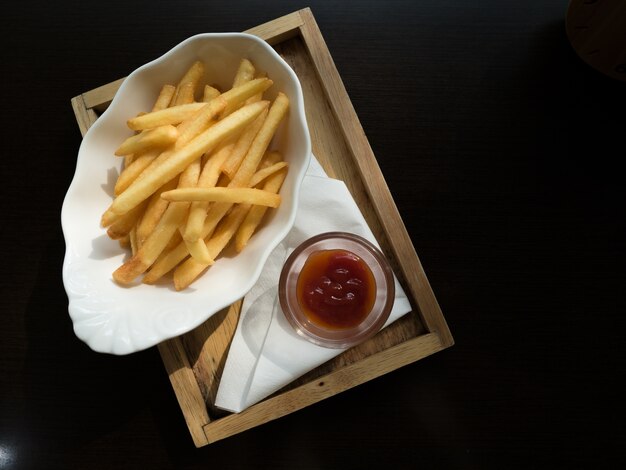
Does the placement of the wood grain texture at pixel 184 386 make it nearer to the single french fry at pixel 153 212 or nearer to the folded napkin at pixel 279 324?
the folded napkin at pixel 279 324

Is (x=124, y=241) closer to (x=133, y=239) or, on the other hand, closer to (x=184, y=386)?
(x=133, y=239)

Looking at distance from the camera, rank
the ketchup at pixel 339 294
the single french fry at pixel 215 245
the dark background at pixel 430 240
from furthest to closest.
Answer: the dark background at pixel 430 240 < the ketchup at pixel 339 294 < the single french fry at pixel 215 245

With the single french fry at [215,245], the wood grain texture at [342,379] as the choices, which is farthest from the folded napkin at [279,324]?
the single french fry at [215,245]

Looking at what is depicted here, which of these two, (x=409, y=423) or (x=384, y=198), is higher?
(x=384, y=198)

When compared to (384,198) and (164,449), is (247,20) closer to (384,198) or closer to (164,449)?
(384,198)

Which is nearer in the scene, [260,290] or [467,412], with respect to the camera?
[260,290]

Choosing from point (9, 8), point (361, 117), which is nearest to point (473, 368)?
point (361, 117)
